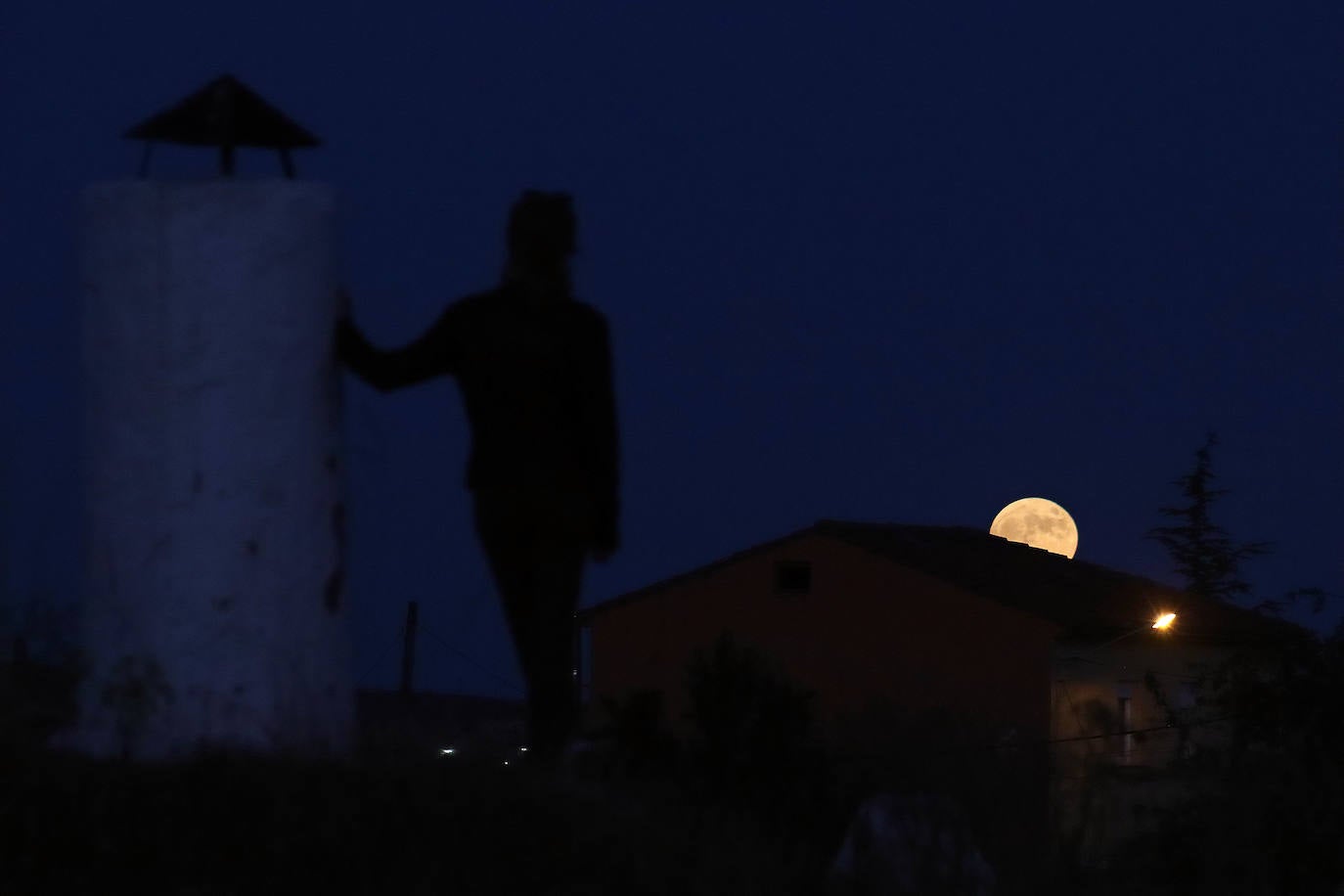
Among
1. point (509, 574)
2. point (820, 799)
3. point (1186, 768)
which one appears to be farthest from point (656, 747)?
point (1186, 768)

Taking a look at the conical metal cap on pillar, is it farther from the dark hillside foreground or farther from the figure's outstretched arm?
the dark hillside foreground

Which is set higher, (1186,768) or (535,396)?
(535,396)

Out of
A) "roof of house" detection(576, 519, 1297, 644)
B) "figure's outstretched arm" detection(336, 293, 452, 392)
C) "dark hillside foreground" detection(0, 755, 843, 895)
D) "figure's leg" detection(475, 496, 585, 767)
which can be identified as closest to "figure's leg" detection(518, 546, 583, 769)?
"figure's leg" detection(475, 496, 585, 767)

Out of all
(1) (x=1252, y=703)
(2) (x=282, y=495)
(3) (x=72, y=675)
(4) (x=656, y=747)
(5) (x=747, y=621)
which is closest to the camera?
(2) (x=282, y=495)

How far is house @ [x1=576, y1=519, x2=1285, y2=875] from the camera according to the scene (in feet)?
113

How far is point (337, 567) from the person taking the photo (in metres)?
6.11

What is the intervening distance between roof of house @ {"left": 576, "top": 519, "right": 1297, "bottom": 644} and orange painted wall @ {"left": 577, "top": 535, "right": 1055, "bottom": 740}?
244 millimetres

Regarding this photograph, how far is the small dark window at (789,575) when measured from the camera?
1554 inches

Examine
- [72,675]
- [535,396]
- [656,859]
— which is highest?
[535,396]

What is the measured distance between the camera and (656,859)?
215 inches

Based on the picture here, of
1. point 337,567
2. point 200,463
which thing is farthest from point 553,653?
point 200,463

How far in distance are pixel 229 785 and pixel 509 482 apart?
4.30 feet

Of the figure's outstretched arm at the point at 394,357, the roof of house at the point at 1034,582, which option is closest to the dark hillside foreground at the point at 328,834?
the figure's outstretched arm at the point at 394,357

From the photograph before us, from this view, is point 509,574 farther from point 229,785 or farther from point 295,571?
point 229,785
